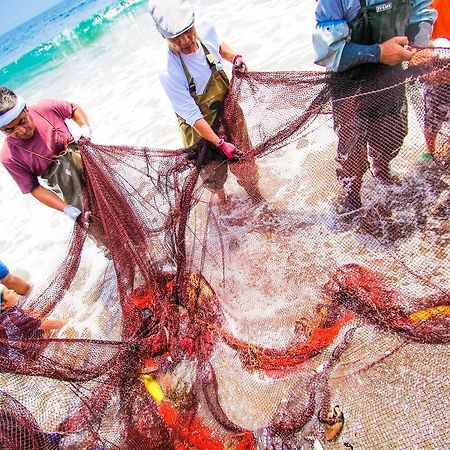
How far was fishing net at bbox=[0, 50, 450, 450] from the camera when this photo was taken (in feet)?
8.20

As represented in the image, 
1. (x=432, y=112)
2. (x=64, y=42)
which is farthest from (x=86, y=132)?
(x=64, y=42)

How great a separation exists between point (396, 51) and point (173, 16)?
5.39ft

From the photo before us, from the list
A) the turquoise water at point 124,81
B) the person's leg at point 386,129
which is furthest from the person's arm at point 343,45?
the turquoise water at point 124,81

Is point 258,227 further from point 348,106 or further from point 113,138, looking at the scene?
point 113,138

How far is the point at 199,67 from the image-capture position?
11.3 feet

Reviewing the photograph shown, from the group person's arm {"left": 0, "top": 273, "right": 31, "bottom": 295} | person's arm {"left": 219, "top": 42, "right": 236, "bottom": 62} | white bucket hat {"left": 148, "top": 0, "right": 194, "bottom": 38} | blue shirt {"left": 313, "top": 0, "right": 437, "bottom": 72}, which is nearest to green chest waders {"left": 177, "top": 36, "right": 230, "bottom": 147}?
person's arm {"left": 219, "top": 42, "right": 236, "bottom": 62}

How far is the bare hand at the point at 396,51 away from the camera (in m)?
2.63

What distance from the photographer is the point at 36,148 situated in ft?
12.3

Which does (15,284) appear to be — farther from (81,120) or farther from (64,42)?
(64,42)

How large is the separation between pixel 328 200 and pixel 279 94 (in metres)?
1.02

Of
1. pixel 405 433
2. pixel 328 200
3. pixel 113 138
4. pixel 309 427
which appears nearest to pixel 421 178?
pixel 328 200

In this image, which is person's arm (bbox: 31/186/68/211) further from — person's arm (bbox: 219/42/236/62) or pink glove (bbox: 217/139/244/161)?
person's arm (bbox: 219/42/236/62)

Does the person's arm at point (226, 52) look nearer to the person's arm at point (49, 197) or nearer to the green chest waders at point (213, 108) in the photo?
the green chest waders at point (213, 108)

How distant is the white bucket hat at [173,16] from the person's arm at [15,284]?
117 inches
